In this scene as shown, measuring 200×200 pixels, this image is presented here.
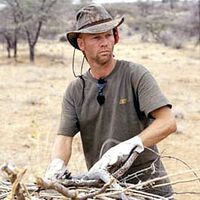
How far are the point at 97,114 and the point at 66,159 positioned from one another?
271 mm

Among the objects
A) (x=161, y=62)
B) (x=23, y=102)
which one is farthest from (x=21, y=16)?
(x=23, y=102)

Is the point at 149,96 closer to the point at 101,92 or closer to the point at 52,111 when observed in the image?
the point at 101,92

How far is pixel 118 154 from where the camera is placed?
2383 millimetres

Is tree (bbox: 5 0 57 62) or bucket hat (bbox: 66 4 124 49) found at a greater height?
bucket hat (bbox: 66 4 124 49)

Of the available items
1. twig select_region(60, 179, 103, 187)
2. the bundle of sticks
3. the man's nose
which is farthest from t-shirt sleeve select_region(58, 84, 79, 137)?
twig select_region(60, 179, 103, 187)

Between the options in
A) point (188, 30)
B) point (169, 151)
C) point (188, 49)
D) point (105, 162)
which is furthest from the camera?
point (188, 30)

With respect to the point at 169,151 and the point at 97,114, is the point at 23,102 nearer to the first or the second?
the point at 169,151

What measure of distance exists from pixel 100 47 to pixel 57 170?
2.08 feet

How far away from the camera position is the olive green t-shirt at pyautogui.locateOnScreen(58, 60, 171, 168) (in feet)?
8.80

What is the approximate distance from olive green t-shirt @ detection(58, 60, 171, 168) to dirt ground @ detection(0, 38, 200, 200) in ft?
0.95

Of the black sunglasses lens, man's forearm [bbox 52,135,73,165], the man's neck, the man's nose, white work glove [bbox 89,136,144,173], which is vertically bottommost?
man's forearm [bbox 52,135,73,165]

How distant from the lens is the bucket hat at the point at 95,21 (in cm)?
275

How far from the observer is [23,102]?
1239 cm

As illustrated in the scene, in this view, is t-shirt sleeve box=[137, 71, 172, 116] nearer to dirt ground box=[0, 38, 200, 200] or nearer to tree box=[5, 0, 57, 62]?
dirt ground box=[0, 38, 200, 200]
